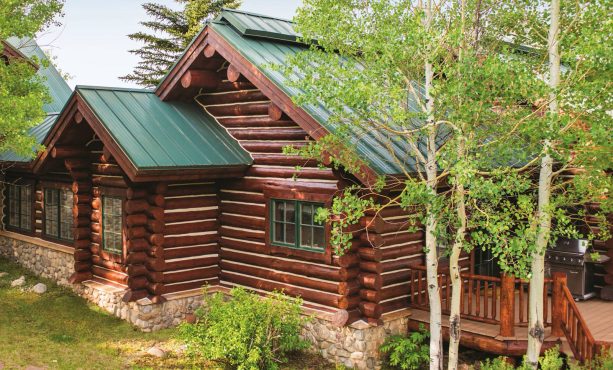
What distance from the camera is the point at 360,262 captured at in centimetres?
1213

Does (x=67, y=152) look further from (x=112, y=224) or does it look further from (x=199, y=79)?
(x=199, y=79)

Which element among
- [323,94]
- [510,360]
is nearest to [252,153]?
[323,94]

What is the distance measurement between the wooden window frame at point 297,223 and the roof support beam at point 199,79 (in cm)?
299

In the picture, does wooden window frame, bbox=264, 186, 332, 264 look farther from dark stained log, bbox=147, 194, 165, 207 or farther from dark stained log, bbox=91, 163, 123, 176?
dark stained log, bbox=91, 163, 123, 176

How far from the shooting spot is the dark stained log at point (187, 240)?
1391cm

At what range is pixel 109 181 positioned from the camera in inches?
585

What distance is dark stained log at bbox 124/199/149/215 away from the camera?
44.6 feet

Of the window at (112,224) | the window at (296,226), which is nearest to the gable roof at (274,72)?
the window at (296,226)

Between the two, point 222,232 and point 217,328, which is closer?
point 217,328

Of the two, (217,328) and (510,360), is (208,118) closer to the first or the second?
(217,328)

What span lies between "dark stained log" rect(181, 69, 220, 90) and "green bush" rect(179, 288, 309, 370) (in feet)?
16.3

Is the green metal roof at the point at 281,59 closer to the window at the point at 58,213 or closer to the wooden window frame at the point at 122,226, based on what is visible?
the wooden window frame at the point at 122,226

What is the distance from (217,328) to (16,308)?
662 centimetres

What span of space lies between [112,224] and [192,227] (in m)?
2.14
